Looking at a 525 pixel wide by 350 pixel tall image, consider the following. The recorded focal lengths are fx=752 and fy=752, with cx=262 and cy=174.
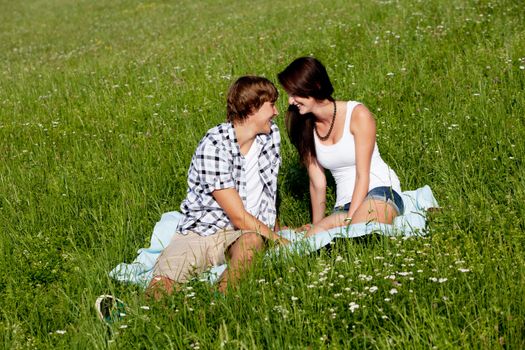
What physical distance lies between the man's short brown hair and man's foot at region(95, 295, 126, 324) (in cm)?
195

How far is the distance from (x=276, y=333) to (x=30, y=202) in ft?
12.1

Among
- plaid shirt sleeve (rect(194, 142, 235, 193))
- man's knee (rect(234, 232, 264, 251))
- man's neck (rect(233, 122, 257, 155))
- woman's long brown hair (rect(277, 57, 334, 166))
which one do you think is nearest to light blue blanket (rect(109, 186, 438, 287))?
man's knee (rect(234, 232, 264, 251))

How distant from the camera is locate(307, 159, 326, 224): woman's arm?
6.88m

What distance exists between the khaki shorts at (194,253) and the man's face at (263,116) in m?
0.92

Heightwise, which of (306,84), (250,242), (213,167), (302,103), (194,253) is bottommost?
(194,253)

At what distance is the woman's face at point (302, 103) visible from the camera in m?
6.58

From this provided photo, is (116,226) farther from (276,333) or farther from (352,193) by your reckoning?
(276,333)

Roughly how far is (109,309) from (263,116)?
221cm

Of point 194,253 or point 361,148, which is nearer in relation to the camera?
point 194,253

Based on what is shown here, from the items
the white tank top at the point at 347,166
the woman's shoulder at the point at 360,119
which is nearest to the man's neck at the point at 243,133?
the white tank top at the point at 347,166

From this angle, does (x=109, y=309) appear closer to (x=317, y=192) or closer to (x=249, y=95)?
(x=249, y=95)

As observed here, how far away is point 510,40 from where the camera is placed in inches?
379

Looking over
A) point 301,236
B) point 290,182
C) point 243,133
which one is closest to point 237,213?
point 301,236

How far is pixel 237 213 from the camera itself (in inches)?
239
